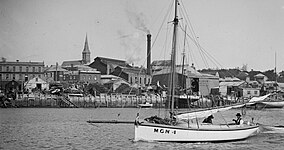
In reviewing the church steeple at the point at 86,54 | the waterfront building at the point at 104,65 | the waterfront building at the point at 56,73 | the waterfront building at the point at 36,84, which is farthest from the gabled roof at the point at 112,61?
the waterfront building at the point at 36,84

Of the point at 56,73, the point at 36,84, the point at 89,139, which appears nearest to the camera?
the point at 89,139

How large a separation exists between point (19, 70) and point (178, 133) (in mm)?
100239

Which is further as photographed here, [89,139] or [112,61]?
[112,61]

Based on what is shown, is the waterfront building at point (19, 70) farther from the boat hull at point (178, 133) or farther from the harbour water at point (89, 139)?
the boat hull at point (178, 133)

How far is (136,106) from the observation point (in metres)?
89.2

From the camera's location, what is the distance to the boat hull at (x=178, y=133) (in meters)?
27.8

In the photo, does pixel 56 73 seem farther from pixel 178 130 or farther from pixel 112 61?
pixel 178 130

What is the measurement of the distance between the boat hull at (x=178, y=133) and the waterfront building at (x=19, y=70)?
88.6 metres

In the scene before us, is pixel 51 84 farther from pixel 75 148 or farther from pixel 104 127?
pixel 75 148

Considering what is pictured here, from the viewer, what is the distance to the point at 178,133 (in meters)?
28.3

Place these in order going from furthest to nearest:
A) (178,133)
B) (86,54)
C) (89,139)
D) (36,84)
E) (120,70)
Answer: (86,54) → (120,70) → (36,84) → (89,139) → (178,133)

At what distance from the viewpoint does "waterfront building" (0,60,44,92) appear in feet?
378

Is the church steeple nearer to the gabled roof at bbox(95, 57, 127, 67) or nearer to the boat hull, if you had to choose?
the gabled roof at bbox(95, 57, 127, 67)

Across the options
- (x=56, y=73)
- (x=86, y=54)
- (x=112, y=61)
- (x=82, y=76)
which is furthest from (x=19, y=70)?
(x=86, y=54)
